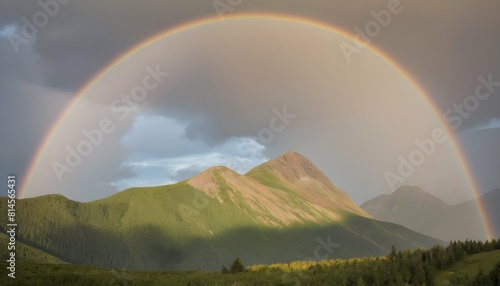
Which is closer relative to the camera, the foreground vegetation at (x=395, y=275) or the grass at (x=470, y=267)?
the grass at (x=470, y=267)

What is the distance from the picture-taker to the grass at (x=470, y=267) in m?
Answer: 66.6

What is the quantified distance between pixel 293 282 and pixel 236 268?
3397 centimetres

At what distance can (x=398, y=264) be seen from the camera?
7700 cm

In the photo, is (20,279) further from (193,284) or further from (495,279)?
(495,279)

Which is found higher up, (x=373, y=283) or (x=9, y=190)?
(x=9, y=190)

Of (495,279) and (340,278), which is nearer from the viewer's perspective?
(495,279)

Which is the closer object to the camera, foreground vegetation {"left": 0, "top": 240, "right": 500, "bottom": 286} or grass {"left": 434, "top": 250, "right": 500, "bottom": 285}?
A: grass {"left": 434, "top": 250, "right": 500, "bottom": 285}

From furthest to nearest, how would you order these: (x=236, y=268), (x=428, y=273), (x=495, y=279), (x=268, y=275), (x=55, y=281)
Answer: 1. (x=236, y=268)
2. (x=268, y=275)
3. (x=55, y=281)
4. (x=428, y=273)
5. (x=495, y=279)

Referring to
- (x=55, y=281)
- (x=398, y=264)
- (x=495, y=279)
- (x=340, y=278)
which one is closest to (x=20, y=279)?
(x=55, y=281)

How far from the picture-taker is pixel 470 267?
230 feet

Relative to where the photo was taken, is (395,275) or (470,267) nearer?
(470,267)

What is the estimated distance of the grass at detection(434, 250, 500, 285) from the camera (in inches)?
2621

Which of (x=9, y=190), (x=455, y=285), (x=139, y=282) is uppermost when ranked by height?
(x=9, y=190)

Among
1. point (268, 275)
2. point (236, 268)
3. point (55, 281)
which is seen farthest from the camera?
point (236, 268)
